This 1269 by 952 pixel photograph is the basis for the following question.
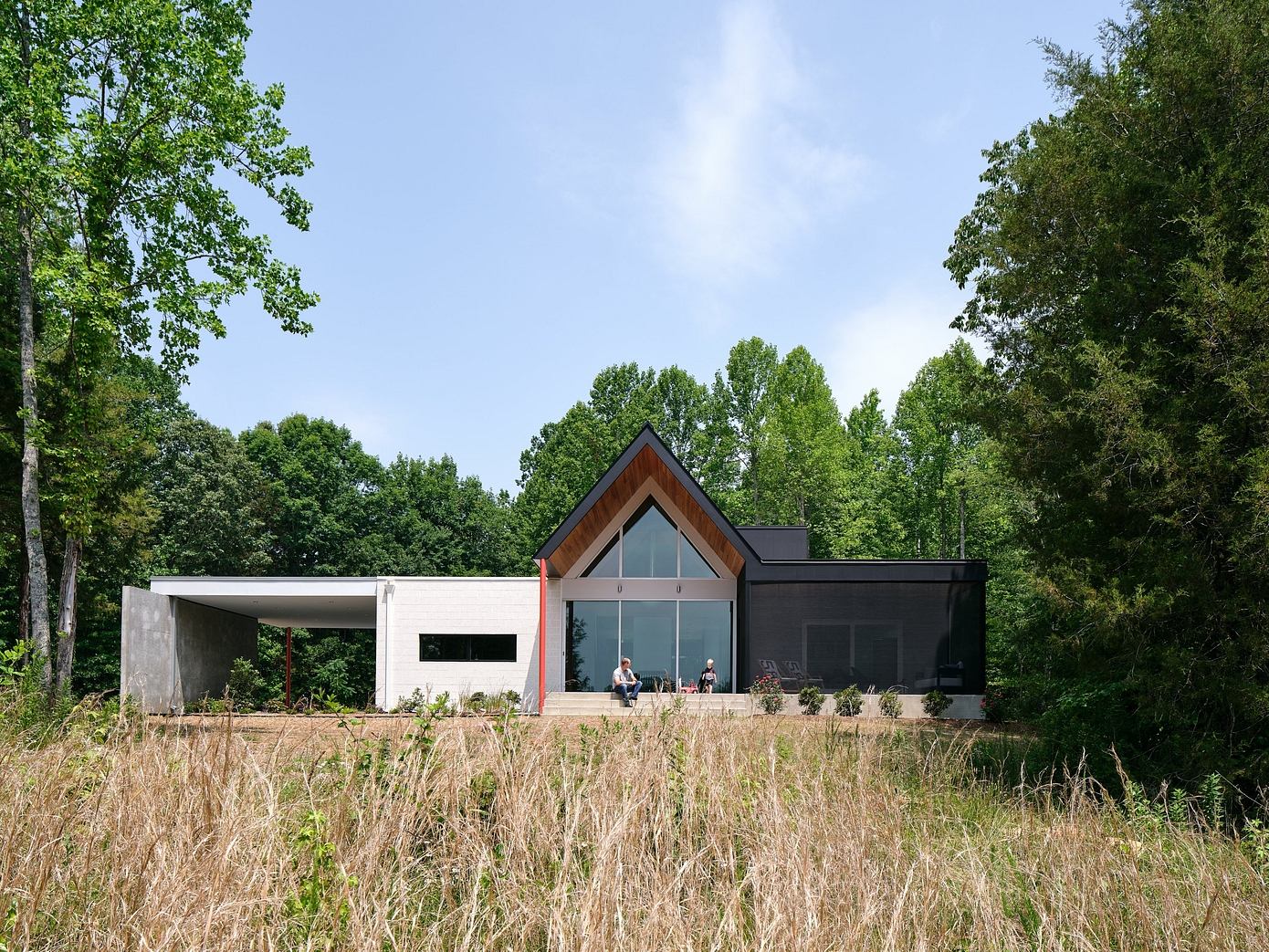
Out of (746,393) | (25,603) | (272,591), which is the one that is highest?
(746,393)

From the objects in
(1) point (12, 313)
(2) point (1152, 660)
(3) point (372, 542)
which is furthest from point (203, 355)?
(3) point (372, 542)

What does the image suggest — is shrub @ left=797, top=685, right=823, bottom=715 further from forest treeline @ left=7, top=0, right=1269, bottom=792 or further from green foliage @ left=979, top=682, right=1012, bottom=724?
forest treeline @ left=7, top=0, right=1269, bottom=792

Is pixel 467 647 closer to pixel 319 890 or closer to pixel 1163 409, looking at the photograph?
pixel 1163 409

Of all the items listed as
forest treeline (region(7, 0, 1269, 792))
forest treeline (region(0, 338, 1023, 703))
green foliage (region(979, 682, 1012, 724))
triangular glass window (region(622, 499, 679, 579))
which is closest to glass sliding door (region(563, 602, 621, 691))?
triangular glass window (region(622, 499, 679, 579))

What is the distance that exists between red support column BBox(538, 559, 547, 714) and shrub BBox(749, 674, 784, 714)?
458 cm

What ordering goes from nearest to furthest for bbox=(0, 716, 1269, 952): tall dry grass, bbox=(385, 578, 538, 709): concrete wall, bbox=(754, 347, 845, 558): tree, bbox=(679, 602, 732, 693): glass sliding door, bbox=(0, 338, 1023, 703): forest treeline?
bbox=(0, 716, 1269, 952): tall dry grass < bbox=(385, 578, 538, 709): concrete wall < bbox=(679, 602, 732, 693): glass sliding door < bbox=(0, 338, 1023, 703): forest treeline < bbox=(754, 347, 845, 558): tree

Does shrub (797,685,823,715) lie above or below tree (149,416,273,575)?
below

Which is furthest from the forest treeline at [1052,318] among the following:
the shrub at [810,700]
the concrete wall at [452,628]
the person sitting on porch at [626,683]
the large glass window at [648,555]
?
the person sitting on porch at [626,683]

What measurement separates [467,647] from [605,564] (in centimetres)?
391

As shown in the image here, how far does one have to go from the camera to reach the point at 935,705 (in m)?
19.2

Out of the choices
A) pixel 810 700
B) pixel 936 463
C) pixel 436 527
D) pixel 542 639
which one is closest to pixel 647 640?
pixel 542 639

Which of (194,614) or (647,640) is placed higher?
(194,614)

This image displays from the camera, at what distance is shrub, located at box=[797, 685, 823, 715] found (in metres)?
19.2

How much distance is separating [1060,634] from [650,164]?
28.1 ft
